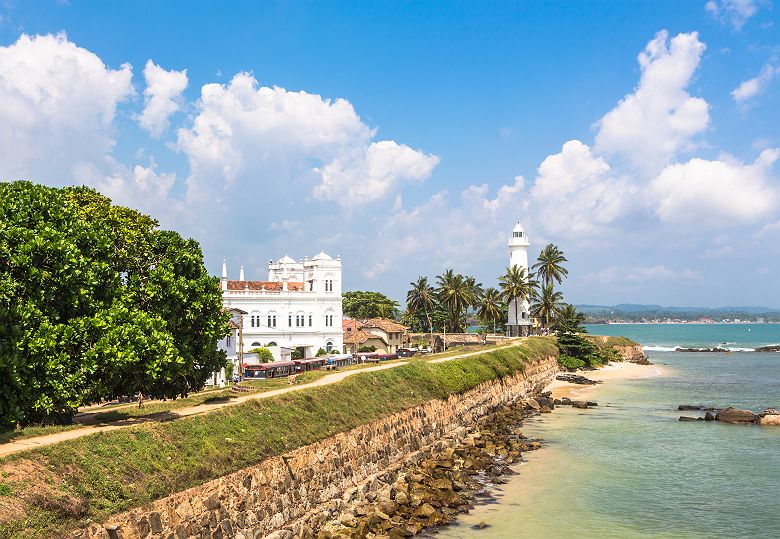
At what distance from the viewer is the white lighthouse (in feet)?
325

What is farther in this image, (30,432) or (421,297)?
(421,297)

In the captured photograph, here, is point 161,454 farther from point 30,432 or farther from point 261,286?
point 261,286

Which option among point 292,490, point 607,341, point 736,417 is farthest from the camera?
point 607,341

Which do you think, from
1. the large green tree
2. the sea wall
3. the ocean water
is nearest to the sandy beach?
the ocean water

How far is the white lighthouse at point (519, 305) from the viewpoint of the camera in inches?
3895

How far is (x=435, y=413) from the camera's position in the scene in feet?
136

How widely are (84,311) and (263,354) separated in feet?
133

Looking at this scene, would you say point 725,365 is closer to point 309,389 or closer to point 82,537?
point 309,389

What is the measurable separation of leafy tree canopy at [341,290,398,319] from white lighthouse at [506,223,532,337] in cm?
2856

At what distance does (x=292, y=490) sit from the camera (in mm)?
25109

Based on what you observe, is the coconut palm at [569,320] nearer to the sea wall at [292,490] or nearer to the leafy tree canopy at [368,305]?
the leafy tree canopy at [368,305]

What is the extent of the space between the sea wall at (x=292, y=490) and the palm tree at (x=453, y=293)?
54822 mm

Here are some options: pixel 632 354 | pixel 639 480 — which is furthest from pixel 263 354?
pixel 632 354

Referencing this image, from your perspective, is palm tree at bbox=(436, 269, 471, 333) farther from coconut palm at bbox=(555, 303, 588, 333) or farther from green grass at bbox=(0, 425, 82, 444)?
green grass at bbox=(0, 425, 82, 444)
